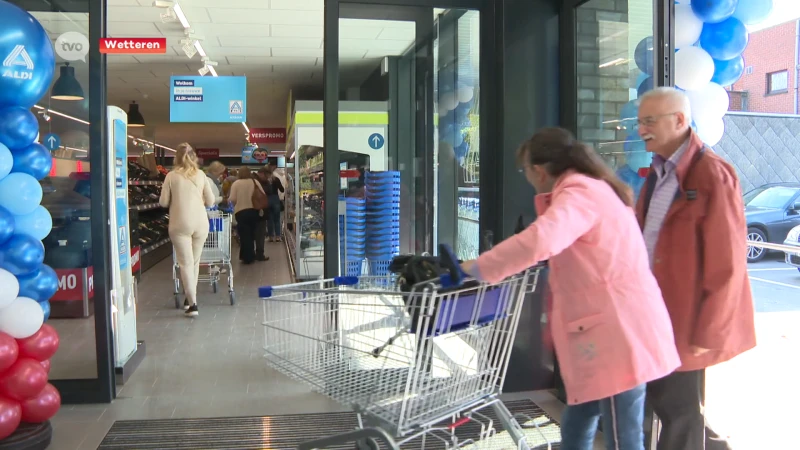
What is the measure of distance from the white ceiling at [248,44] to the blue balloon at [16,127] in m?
1.07

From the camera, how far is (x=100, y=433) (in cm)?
354

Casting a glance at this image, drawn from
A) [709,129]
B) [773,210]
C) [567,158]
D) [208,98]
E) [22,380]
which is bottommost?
[22,380]

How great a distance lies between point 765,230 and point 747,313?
19.3 feet

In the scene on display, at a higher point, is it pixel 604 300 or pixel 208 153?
pixel 208 153

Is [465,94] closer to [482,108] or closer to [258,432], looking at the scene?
[482,108]

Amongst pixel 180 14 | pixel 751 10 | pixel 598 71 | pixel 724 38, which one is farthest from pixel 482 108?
pixel 180 14

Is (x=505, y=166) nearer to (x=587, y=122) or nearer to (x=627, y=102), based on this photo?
(x=587, y=122)

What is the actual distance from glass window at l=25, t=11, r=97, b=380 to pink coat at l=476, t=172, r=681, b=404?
314 cm

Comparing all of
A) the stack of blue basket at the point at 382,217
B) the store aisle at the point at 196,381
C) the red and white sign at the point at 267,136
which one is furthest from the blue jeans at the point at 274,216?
the stack of blue basket at the point at 382,217

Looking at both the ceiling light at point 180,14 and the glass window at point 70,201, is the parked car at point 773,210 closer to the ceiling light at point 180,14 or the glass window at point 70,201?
the ceiling light at point 180,14

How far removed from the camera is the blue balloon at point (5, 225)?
3.07 meters

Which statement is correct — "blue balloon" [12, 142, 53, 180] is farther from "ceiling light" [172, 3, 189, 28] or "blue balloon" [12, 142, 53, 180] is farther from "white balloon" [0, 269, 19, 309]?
"ceiling light" [172, 3, 189, 28]

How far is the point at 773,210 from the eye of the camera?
7.14 metres

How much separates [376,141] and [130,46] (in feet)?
5.64
